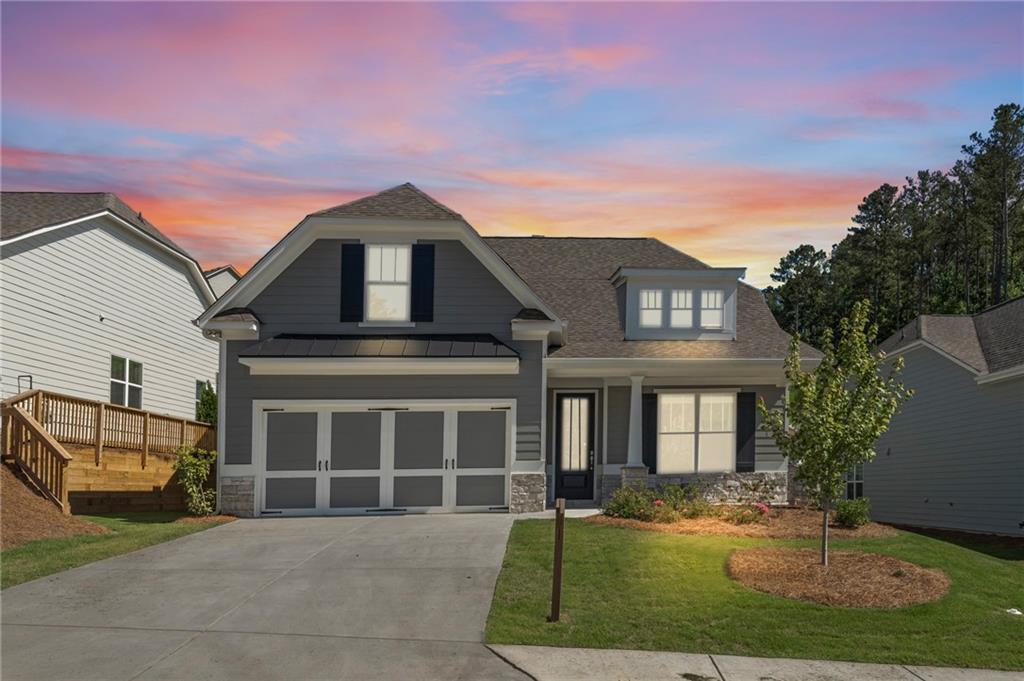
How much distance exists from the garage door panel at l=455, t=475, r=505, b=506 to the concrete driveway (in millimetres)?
3259

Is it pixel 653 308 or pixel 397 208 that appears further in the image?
pixel 653 308

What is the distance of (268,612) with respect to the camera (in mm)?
10805

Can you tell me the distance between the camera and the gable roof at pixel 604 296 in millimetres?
20297

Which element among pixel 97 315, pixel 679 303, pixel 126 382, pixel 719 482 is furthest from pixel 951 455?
pixel 97 315

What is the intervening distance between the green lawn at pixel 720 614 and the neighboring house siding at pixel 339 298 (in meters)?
6.53

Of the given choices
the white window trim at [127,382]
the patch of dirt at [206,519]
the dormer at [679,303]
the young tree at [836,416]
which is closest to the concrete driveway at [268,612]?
the patch of dirt at [206,519]

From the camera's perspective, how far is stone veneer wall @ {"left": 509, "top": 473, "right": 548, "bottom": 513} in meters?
18.7

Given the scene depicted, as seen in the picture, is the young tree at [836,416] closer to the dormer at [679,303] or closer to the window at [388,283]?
the dormer at [679,303]

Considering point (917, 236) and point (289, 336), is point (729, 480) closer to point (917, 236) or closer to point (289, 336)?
point (289, 336)

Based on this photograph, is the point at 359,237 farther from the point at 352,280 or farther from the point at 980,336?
the point at 980,336

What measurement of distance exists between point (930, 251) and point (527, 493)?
42050mm

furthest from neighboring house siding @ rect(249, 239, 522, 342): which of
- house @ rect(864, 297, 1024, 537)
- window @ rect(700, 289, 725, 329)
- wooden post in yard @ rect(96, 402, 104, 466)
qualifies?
house @ rect(864, 297, 1024, 537)

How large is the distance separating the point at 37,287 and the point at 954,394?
22.4m

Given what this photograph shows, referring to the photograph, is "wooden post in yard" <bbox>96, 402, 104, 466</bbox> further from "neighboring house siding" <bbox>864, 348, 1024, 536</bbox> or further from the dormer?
"neighboring house siding" <bbox>864, 348, 1024, 536</bbox>
